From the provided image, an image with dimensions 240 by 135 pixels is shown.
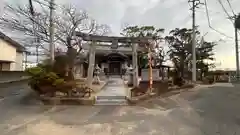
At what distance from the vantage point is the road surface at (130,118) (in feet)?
26.1

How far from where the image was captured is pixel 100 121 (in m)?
9.00

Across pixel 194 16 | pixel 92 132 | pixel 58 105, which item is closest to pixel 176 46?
pixel 194 16

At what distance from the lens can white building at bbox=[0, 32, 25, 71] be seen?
2645 cm

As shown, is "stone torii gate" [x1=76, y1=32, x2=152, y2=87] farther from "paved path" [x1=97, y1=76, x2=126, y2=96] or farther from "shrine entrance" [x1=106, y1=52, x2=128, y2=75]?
"shrine entrance" [x1=106, y1=52, x2=128, y2=75]

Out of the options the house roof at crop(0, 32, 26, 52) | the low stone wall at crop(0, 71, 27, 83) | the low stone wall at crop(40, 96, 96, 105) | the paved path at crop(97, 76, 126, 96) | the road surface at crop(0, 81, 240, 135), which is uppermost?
the house roof at crop(0, 32, 26, 52)

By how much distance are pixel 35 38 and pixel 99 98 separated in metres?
11.9

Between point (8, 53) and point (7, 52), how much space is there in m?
0.30

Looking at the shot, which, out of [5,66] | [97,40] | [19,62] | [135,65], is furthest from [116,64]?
[97,40]

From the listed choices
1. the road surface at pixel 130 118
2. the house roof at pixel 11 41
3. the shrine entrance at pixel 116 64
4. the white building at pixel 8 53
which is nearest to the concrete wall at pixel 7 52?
the white building at pixel 8 53

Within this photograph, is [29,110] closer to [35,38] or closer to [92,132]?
[92,132]

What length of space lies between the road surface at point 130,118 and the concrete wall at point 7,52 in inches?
616

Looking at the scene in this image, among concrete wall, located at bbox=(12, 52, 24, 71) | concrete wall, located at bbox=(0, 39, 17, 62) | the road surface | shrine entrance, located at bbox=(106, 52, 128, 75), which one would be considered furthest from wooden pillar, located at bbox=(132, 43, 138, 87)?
concrete wall, located at bbox=(12, 52, 24, 71)

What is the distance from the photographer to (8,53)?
27.9m

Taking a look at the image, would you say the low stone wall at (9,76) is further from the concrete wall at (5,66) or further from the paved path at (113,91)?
the paved path at (113,91)
